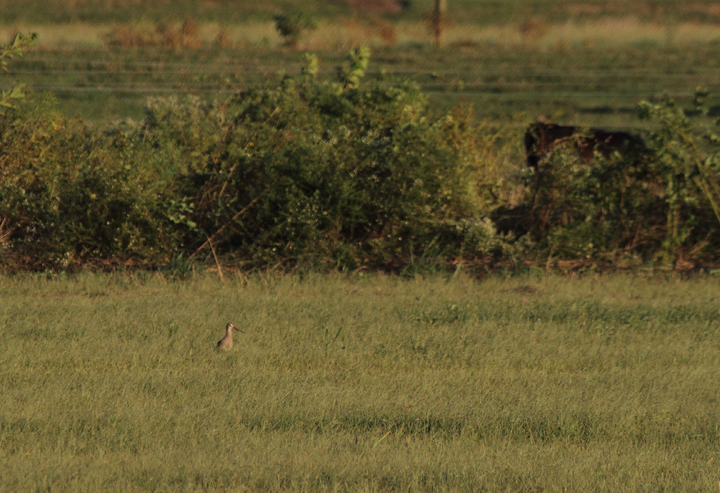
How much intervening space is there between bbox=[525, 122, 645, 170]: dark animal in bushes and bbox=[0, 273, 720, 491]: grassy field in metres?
2.19

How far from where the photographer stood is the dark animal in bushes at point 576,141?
9.70 metres

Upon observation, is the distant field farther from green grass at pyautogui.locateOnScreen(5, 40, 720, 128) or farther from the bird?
the bird

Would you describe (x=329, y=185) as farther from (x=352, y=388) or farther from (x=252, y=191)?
(x=352, y=388)

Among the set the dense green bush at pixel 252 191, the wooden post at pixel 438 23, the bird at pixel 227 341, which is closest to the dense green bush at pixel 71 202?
the dense green bush at pixel 252 191

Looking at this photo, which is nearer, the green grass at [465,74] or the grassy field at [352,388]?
the grassy field at [352,388]

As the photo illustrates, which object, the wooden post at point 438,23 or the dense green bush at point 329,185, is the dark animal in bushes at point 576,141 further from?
the wooden post at point 438,23

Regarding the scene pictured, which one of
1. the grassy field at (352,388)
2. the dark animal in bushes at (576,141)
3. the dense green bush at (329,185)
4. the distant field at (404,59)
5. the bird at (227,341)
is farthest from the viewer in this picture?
the distant field at (404,59)

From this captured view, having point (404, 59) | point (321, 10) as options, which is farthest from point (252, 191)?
point (321, 10)

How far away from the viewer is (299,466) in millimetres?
4191

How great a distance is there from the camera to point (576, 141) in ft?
34.6

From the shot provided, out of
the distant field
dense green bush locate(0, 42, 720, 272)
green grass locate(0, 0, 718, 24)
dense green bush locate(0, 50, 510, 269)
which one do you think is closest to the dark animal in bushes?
dense green bush locate(0, 42, 720, 272)

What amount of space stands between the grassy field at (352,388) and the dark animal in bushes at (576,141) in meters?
2.19

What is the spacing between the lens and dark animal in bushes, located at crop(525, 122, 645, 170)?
31.8 feet

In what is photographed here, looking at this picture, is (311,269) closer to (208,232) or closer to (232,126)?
(208,232)
